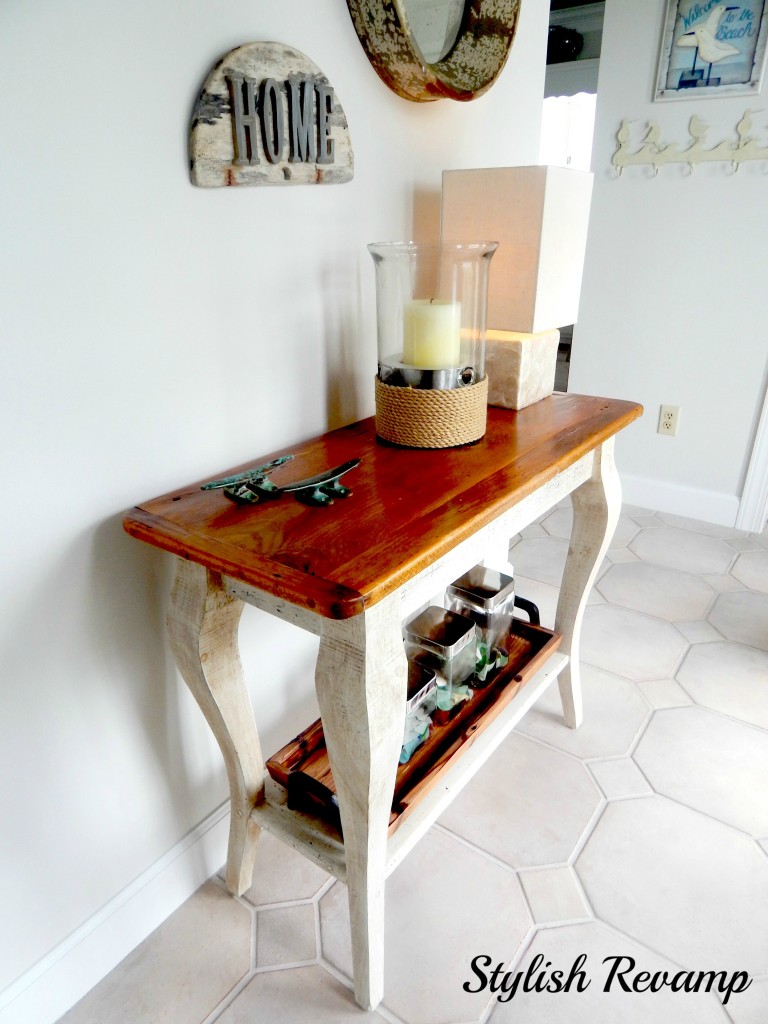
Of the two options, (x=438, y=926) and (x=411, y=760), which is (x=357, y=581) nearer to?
(x=411, y=760)

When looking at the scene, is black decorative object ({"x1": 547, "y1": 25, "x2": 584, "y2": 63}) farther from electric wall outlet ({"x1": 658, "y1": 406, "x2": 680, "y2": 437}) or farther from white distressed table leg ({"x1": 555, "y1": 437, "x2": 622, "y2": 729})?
white distressed table leg ({"x1": 555, "y1": 437, "x2": 622, "y2": 729})

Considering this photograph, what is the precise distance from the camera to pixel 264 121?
0.87m

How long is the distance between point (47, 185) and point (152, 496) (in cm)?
38

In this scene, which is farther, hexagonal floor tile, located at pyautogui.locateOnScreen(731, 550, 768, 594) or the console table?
hexagonal floor tile, located at pyautogui.locateOnScreen(731, 550, 768, 594)

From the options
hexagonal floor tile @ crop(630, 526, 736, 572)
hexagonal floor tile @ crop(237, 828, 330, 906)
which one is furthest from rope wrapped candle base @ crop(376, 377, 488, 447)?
hexagonal floor tile @ crop(630, 526, 736, 572)

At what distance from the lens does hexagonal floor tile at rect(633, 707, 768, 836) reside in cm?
130

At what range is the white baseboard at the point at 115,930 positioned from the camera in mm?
921

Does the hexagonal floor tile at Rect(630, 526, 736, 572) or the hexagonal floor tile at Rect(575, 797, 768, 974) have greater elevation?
the hexagonal floor tile at Rect(575, 797, 768, 974)

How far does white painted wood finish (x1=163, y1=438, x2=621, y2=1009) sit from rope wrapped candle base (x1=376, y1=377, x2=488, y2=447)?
0.14 meters

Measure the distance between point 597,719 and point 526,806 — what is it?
318mm

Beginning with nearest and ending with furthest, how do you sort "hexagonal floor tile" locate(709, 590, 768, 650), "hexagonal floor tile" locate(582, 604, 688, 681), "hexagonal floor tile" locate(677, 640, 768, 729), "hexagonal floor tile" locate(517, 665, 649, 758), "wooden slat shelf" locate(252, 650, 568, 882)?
"wooden slat shelf" locate(252, 650, 568, 882)
"hexagonal floor tile" locate(517, 665, 649, 758)
"hexagonal floor tile" locate(677, 640, 768, 729)
"hexagonal floor tile" locate(582, 604, 688, 681)
"hexagonal floor tile" locate(709, 590, 768, 650)

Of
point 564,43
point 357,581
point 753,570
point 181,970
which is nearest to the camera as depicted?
point 357,581

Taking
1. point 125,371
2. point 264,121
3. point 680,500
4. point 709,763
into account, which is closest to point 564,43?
point 680,500

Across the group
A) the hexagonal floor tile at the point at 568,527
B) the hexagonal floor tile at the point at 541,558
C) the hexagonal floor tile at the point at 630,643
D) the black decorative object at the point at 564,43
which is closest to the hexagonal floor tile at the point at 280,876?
the hexagonal floor tile at the point at 630,643
